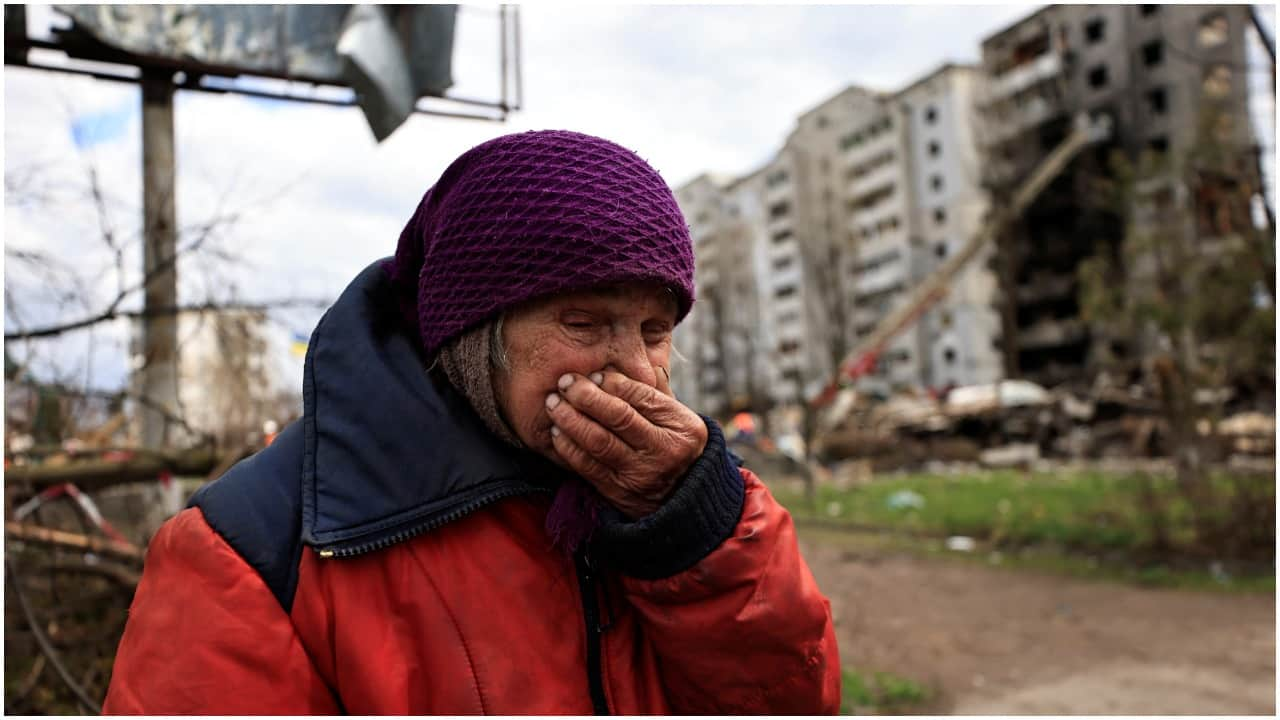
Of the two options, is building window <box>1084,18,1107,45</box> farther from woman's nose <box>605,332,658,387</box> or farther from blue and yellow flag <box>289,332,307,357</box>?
woman's nose <box>605,332,658,387</box>

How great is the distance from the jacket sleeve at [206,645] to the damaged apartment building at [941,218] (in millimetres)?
22525

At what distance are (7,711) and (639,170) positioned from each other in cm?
369

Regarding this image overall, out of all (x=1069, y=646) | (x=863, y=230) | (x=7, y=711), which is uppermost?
(x=863, y=230)

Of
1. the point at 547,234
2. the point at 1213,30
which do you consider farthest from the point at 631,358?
the point at 1213,30

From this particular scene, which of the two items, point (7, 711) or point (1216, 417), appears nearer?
point (7, 711)

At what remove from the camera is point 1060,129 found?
44.2m

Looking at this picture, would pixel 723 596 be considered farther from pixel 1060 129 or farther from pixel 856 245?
pixel 1060 129

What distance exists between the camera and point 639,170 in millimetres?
1530

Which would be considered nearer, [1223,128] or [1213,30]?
[1223,128]

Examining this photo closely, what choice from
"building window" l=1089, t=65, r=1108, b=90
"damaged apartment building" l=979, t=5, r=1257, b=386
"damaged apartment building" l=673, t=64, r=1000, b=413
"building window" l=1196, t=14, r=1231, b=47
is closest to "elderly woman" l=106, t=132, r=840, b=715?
"building window" l=1196, t=14, r=1231, b=47

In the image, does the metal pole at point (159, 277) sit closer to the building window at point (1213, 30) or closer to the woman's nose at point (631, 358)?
the woman's nose at point (631, 358)

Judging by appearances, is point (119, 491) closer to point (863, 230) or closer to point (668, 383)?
point (668, 383)

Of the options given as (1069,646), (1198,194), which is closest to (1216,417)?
(1198,194)

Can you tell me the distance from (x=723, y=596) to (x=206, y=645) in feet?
2.33
